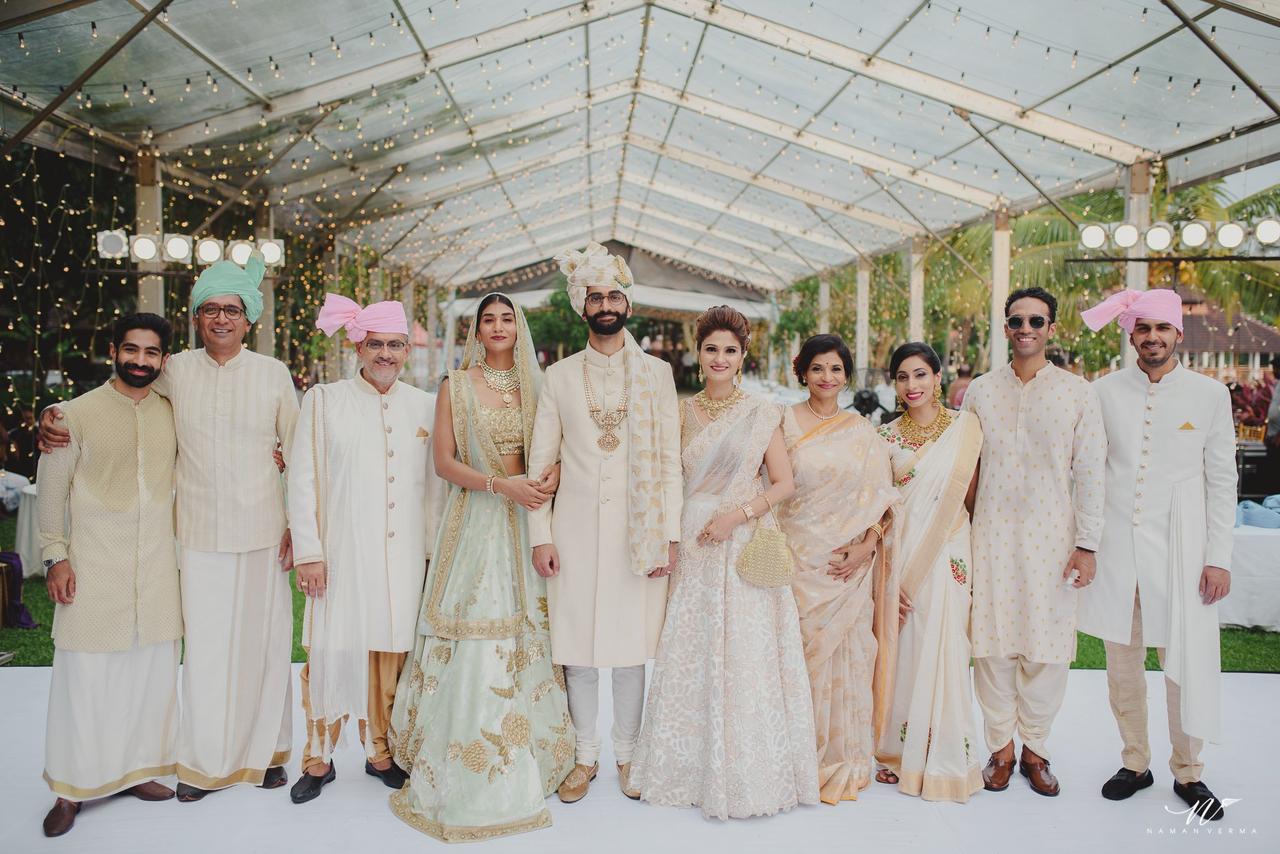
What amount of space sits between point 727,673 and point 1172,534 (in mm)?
1480

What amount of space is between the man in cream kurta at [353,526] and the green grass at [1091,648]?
143 cm

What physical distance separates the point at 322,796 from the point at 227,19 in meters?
5.17

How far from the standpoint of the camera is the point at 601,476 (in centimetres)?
284

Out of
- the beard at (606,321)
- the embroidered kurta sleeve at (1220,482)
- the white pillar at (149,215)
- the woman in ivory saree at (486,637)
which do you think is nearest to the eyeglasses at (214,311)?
the woman in ivory saree at (486,637)

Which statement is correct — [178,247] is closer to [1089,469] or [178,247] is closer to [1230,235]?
[1089,469]

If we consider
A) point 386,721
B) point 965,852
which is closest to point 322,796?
point 386,721

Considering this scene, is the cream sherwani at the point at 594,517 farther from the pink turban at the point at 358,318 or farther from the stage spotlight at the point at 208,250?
the stage spotlight at the point at 208,250

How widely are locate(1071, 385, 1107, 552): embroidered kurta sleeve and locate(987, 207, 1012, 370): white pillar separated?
7160 mm

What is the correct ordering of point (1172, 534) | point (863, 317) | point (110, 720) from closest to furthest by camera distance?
point (110, 720)
point (1172, 534)
point (863, 317)

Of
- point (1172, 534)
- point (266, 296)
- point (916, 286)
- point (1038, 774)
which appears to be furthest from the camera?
point (916, 286)

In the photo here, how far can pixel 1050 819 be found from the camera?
9.25ft

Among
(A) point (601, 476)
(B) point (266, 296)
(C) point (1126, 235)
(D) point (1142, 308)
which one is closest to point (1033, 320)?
(D) point (1142, 308)

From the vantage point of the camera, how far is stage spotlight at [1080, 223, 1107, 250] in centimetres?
714

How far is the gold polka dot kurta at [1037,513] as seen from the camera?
2908 millimetres
